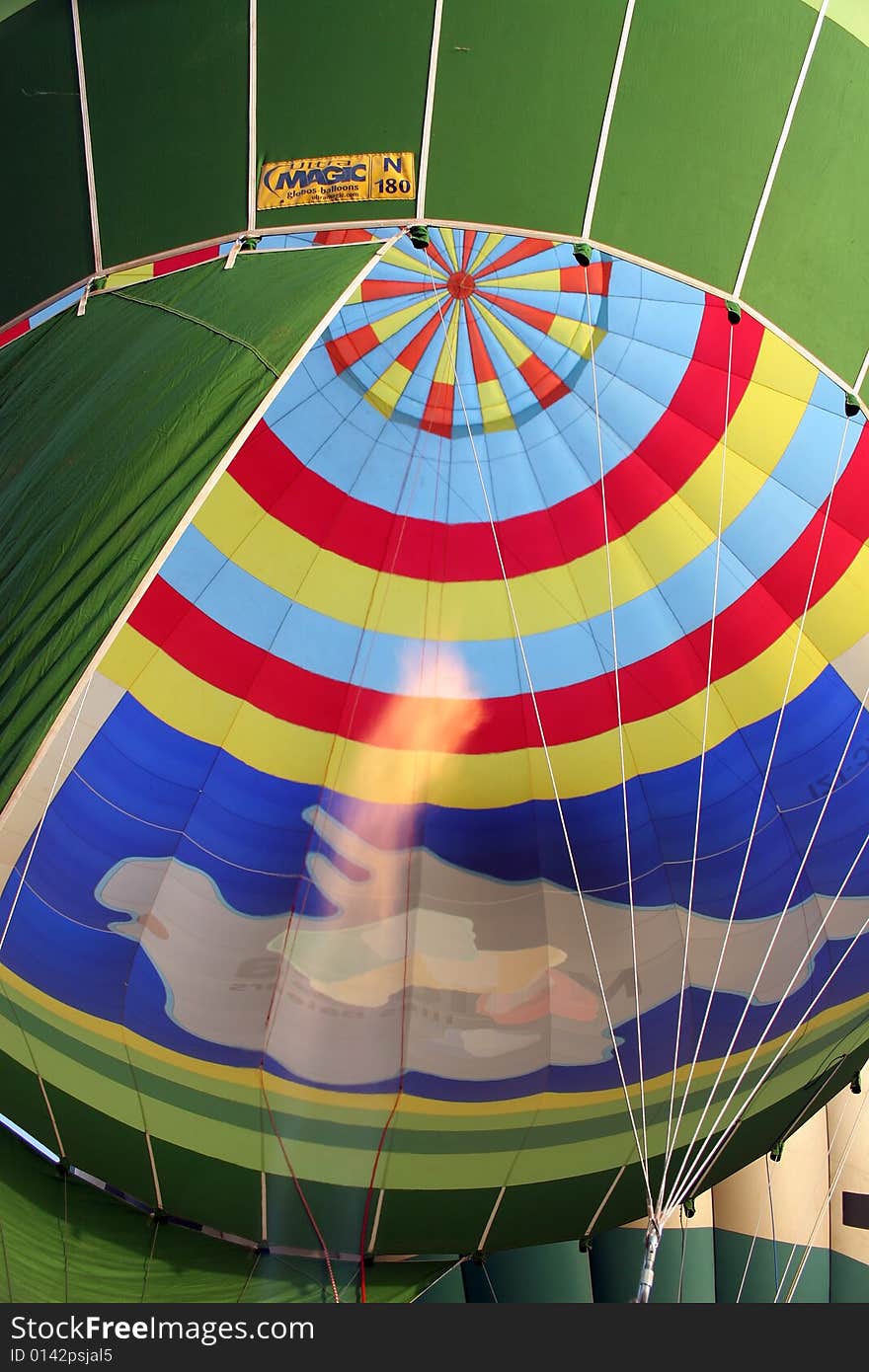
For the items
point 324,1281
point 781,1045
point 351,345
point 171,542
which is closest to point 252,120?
point 171,542

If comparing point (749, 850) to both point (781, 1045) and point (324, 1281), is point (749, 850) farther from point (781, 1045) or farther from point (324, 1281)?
point (324, 1281)

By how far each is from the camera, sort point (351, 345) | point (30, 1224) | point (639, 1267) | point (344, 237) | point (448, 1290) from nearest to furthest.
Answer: point (344, 237)
point (30, 1224)
point (351, 345)
point (448, 1290)
point (639, 1267)

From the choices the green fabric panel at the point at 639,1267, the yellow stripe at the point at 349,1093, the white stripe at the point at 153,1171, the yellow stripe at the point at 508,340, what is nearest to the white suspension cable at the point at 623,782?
the yellow stripe at the point at 349,1093

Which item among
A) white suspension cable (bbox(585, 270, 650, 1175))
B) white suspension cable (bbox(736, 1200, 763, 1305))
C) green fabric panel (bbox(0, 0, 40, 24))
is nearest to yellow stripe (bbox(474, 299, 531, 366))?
white suspension cable (bbox(585, 270, 650, 1175))

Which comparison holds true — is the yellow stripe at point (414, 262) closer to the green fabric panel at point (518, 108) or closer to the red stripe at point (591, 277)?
the red stripe at point (591, 277)

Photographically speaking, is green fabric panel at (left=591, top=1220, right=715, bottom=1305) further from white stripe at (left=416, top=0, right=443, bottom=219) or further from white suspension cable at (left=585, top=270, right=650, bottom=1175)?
white stripe at (left=416, top=0, right=443, bottom=219)

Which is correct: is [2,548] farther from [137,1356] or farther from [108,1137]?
[108,1137]
